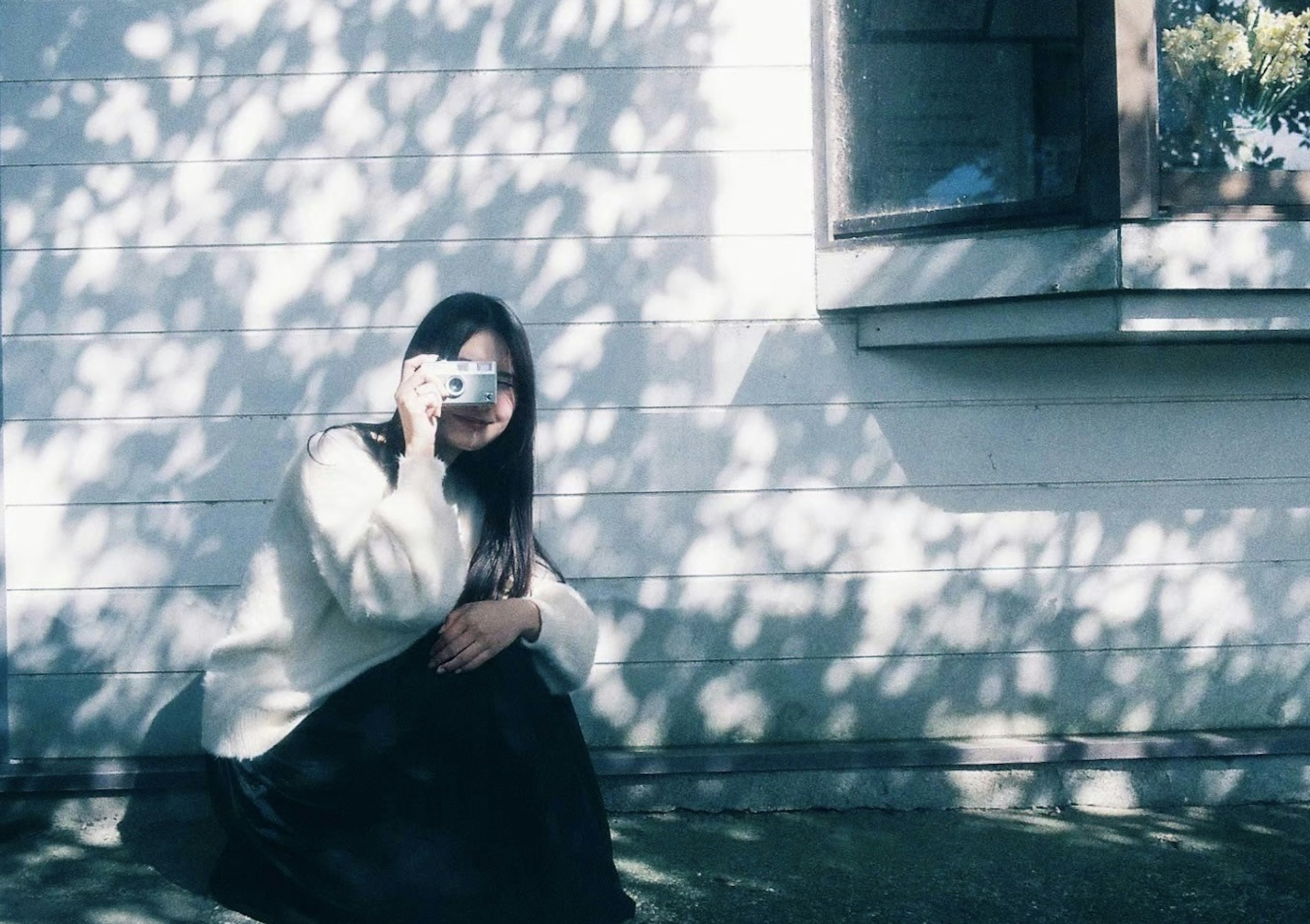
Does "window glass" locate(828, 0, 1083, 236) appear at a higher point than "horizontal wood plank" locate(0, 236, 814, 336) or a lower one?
higher

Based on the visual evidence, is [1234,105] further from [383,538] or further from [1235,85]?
[383,538]

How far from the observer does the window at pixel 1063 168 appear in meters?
3.78

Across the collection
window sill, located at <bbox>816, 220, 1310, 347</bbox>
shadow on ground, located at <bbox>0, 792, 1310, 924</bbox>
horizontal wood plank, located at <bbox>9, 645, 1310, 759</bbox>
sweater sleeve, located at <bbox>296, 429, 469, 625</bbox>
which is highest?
window sill, located at <bbox>816, 220, 1310, 347</bbox>

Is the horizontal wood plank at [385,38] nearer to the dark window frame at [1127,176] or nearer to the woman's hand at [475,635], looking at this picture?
the dark window frame at [1127,176]

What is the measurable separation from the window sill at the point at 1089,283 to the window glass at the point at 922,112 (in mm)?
175

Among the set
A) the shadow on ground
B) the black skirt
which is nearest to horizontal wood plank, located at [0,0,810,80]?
the black skirt

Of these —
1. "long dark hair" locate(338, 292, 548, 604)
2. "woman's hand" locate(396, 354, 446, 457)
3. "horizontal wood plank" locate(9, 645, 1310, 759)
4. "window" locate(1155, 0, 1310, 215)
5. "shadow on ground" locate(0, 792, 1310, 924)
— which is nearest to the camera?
"woman's hand" locate(396, 354, 446, 457)

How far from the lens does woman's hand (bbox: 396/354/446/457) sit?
2.81m

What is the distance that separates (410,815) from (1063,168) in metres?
2.56

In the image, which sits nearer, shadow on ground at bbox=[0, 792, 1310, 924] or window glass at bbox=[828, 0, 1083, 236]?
shadow on ground at bbox=[0, 792, 1310, 924]

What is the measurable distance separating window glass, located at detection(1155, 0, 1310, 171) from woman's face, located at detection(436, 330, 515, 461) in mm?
2053

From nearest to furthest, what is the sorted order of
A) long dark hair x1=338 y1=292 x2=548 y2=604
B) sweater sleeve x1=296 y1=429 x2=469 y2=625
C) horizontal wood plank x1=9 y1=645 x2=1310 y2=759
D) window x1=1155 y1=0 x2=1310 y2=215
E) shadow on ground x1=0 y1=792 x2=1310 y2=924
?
sweater sleeve x1=296 y1=429 x2=469 y2=625 < long dark hair x1=338 y1=292 x2=548 y2=604 < shadow on ground x1=0 y1=792 x2=1310 y2=924 < window x1=1155 y1=0 x2=1310 y2=215 < horizontal wood plank x1=9 y1=645 x2=1310 y2=759

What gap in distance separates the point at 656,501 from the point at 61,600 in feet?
6.02

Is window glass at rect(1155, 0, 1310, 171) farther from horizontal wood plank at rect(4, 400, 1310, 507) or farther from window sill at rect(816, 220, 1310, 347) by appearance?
horizontal wood plank at rect(4, 400, 1310, 507)
